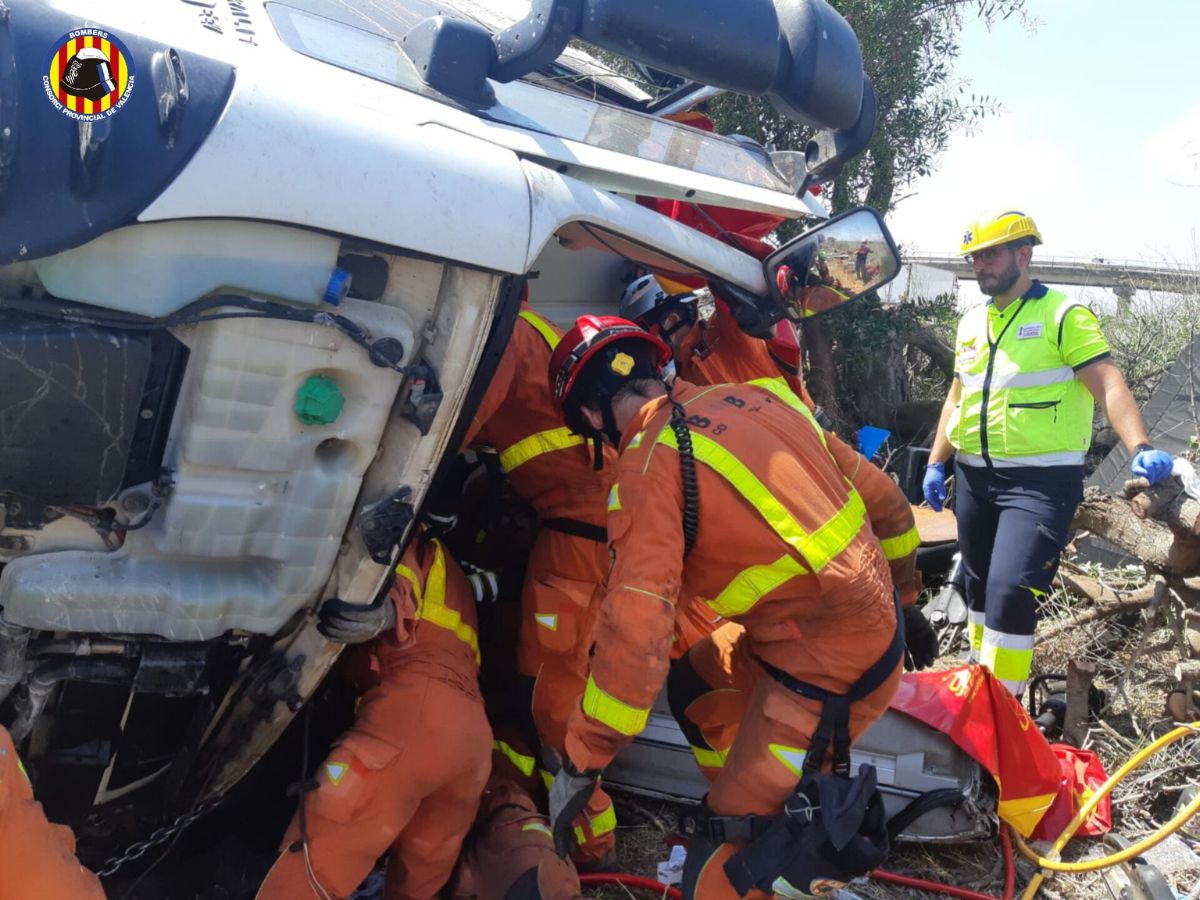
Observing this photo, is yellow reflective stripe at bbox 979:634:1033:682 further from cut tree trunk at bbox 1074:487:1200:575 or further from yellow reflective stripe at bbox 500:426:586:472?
yellow reflective stripe at bbox 500:426:586:472

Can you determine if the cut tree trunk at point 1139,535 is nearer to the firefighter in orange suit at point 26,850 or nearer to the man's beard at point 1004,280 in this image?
the man's beard at point 1004,280

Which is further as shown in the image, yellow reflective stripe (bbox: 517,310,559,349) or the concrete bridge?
the concrete bridge

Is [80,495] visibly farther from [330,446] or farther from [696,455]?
[696,455]

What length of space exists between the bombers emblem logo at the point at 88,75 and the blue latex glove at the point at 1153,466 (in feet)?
11.2

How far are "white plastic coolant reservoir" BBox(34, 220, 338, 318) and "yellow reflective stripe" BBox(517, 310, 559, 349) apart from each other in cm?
129

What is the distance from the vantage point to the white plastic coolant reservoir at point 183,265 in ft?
5.81

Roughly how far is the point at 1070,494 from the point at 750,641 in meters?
1.83

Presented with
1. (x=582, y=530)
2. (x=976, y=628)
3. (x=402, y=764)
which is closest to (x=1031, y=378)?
(x=976, y=628)

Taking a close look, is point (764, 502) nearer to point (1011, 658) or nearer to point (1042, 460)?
point (1011, 658)

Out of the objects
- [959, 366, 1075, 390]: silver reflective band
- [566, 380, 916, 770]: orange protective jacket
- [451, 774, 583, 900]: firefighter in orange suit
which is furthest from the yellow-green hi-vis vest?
[451, 774, 583, 900]: firefighter in orange suit

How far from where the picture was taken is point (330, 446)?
2066 millimetres

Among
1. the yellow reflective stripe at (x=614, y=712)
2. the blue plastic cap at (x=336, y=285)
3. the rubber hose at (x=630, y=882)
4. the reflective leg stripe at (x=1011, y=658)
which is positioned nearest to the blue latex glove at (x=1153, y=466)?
the reflective leg stripe at (x=1011, y=658)

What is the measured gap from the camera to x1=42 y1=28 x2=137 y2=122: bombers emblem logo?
5.52 ft

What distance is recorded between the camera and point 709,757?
3094 mm
